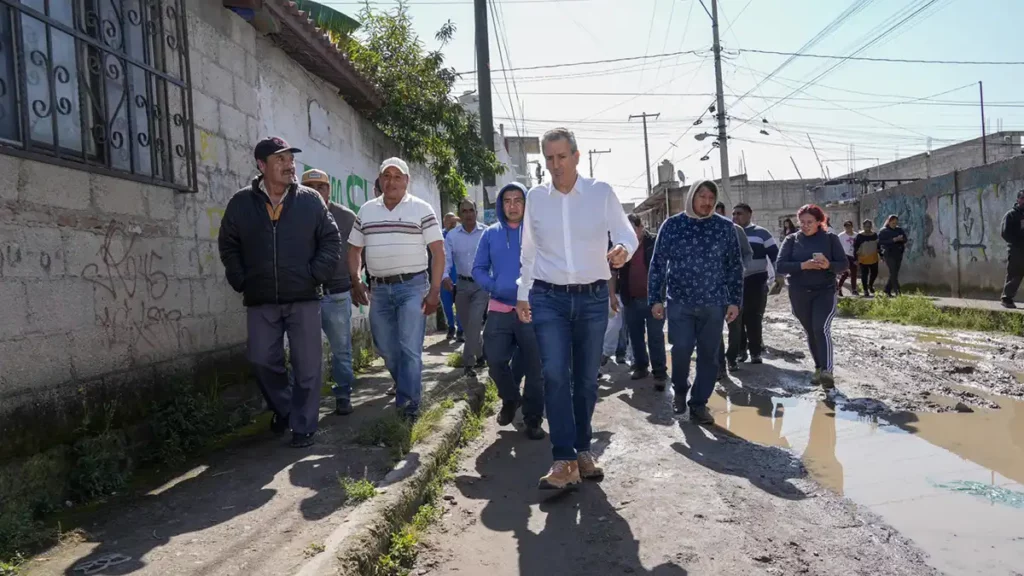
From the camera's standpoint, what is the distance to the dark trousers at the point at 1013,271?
10734mm

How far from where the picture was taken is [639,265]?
745 cm

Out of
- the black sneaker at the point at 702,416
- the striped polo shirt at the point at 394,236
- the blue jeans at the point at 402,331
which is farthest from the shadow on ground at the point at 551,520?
the striped polo shirt at the point at 394,236

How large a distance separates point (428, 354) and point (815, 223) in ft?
15.9

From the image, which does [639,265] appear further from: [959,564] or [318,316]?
[959,564]

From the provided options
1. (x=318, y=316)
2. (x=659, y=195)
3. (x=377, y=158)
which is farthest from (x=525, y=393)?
(x=659, y=195)

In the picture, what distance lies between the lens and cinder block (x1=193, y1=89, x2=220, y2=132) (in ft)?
17.2

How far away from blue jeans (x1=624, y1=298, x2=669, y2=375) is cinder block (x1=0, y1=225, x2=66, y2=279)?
4.89 m

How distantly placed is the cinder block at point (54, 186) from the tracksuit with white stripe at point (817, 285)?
5.52 meters

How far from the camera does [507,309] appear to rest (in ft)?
17.2

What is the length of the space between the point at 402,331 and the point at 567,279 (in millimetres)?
1626

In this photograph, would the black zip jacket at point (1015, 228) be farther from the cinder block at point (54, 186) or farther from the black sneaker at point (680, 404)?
the cinder block at point (54, 186)

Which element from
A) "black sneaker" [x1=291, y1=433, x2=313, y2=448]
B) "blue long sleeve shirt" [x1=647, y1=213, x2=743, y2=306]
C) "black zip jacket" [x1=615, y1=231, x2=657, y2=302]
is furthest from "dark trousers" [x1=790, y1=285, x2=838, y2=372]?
"black sneaker" [x1=291, y1=433, x2=313, y2=448]

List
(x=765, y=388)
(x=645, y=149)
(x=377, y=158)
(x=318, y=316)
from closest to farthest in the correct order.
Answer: (x=318, y=316), (x=765, y=388), (x=377, y=158), (x=645, y=149)

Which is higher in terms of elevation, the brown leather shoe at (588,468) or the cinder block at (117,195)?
the cinder block at (117,195)
